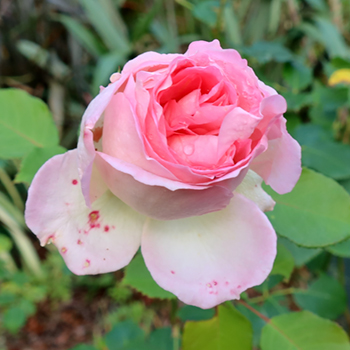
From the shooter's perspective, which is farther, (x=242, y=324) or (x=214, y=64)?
(x=242, y=324)

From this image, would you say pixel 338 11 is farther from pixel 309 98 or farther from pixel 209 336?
pixel 209 336

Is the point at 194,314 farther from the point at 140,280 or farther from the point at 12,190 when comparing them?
the point at 12,190

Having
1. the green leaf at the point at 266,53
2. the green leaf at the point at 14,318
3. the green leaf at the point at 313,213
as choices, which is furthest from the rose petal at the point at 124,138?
the green leaf at the point at 14,318

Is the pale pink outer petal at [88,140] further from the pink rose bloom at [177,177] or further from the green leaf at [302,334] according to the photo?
the green leaf at [302,334]

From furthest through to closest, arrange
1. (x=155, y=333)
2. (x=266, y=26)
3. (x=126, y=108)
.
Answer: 1. (x=266, y=26)
2. (x=155, y=333)
3. (x=126, y=108)

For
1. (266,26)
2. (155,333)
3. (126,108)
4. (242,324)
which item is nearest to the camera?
(126,108)

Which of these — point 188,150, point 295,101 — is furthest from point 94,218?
point 295,101

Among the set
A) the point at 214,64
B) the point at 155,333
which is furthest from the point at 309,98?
the point at 155,333
